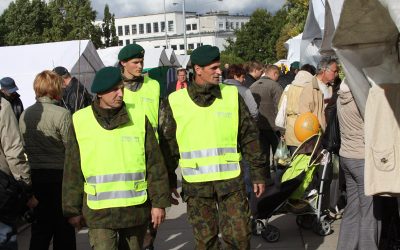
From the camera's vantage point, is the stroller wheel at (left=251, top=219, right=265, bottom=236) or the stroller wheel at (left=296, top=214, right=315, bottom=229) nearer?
the stroller wheel at (left=251, top=219, right=265, bottom=236)

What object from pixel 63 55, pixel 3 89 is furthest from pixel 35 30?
pixel 3 89

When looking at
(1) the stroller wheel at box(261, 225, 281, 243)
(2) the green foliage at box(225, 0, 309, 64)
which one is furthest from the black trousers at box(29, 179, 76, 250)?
(2) the green foliage at box(225, 0, 309, 64)

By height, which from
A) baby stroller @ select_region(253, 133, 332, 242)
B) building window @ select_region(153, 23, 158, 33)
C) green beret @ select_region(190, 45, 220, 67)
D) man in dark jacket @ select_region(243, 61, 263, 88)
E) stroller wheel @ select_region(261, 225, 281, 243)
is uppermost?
building window @ select_region(153, 23, 158, 33)

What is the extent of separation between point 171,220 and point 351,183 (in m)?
3.14

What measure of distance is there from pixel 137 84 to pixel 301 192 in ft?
7.33

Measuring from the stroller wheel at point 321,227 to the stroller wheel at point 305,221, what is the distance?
0.52 ft

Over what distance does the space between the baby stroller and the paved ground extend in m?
0.11

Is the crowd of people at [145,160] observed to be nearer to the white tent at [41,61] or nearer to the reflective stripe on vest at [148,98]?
the reflective stripe on vest at [148,98]

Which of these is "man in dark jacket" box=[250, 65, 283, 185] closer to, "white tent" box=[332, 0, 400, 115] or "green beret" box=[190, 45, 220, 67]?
"green beret" box=[190, 45, 220, 67]

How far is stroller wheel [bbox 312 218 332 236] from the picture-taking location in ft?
23.6

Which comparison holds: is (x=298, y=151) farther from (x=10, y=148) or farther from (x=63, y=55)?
(x=63, y=55)

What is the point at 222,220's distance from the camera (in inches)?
202

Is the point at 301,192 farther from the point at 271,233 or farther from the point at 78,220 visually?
the point at 78,220

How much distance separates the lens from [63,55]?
13.8m
